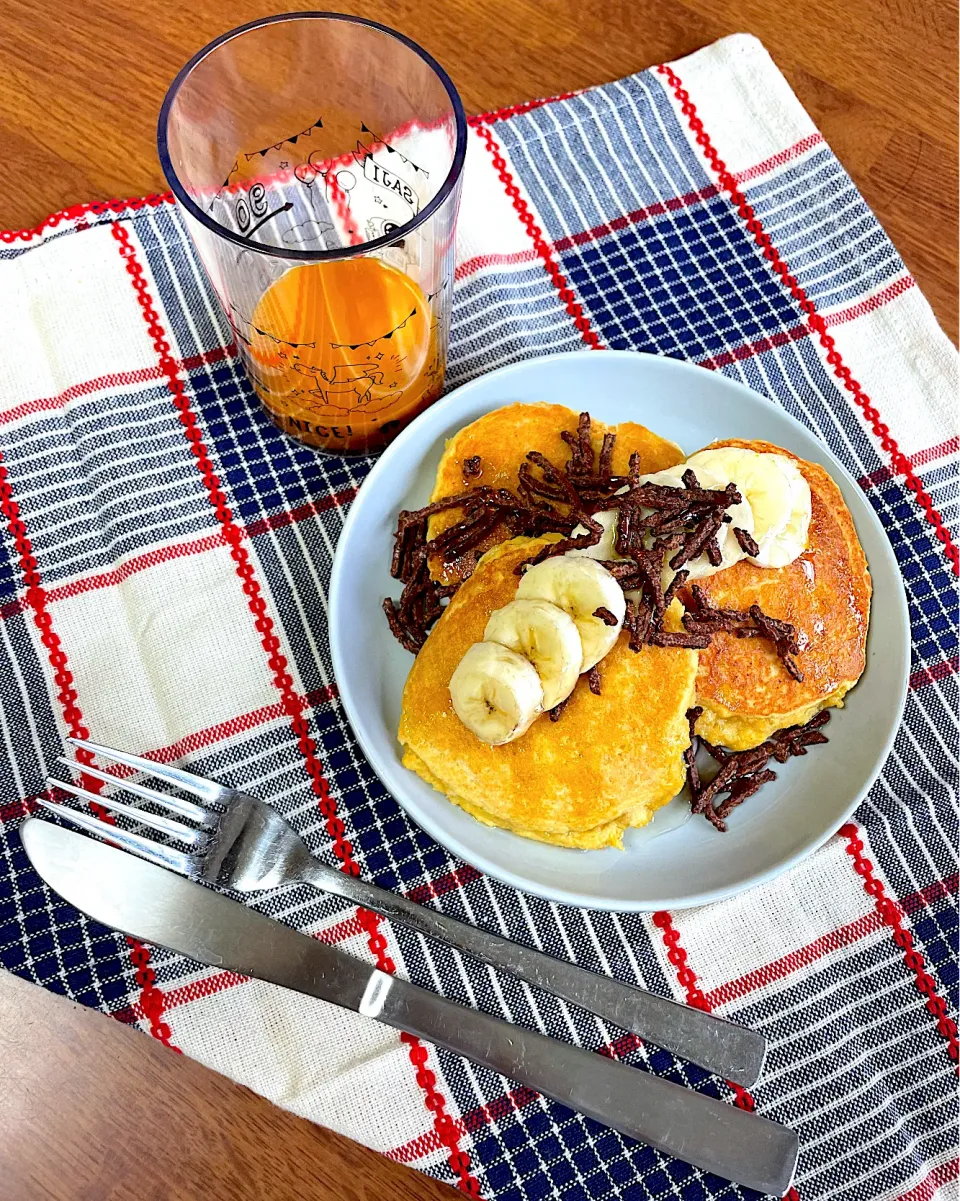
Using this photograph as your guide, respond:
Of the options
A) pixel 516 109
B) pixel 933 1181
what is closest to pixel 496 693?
pixel 933 1181

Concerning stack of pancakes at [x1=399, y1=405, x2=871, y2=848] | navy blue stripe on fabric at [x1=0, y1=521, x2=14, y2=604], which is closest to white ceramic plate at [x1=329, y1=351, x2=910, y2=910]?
stack of pancakes at [x1=399, y1=405, x2=871, y2=848]

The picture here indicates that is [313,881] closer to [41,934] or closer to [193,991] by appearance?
[193,991]

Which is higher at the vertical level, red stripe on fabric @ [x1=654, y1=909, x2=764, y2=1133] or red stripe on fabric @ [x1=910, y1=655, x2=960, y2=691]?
red stripe on fabric @ [x1=910, y1=655, x2=960, y2=691]

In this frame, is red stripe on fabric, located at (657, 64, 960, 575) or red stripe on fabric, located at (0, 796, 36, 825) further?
red stripe on fabric, located at (657, 64, 960, 575)

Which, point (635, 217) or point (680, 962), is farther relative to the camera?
point (635, 217)

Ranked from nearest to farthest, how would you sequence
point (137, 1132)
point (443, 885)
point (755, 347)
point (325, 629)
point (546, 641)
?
point (546, 641) → point (137, 1132) → point (443, 885) → point (325, 629) → point (755, 347)

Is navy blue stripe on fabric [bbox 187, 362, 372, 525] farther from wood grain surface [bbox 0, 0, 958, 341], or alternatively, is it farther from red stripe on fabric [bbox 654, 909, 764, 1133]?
red stripe on fabric [bbox 654, 909, 764, 1133]

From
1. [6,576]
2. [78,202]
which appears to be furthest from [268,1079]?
[78,202]

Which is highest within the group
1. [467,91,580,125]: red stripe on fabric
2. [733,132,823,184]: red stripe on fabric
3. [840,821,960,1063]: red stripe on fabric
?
[467,91,580,125]: red stripe on fabric
